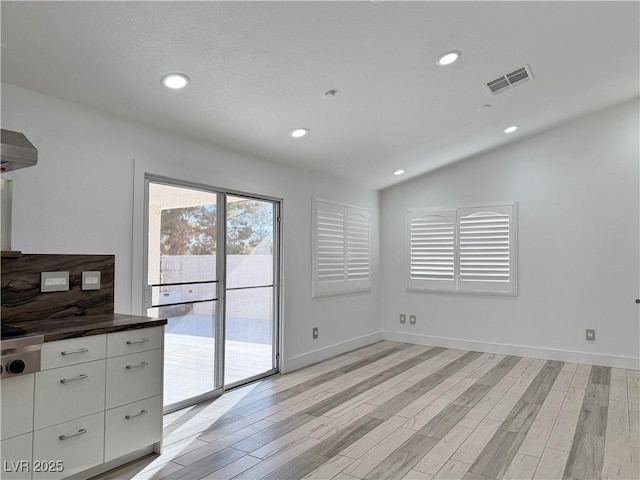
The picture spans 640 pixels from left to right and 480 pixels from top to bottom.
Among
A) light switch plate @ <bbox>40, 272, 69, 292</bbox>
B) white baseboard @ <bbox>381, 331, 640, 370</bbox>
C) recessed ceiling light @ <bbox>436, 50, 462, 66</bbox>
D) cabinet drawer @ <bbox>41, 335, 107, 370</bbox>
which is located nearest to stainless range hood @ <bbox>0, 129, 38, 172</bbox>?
light switch plate @ <bbox>40, 272, 69, 292</bbox>

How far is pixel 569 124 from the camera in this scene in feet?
Result: 17.1

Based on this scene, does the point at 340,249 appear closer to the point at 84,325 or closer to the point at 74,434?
the point at 84,325

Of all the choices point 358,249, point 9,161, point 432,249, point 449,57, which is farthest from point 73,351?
point 432,249

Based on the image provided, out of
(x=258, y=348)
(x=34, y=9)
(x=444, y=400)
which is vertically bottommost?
(x=444, y=400)

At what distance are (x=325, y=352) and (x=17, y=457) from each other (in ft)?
11.6

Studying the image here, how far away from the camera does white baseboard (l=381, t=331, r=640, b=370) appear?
15.9 feet

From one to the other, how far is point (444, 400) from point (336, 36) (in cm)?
309

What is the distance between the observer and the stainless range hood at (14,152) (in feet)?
6.95

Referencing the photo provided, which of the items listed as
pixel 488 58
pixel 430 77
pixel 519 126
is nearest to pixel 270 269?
pixel 430 77

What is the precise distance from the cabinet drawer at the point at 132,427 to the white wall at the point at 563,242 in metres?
4.30

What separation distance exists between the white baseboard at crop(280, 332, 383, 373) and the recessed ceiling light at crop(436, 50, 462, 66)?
10.7 feet

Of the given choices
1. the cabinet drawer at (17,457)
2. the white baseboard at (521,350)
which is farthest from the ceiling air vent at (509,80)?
the cabinet drawer at (17,457)

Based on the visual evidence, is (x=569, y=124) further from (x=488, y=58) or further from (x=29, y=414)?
(x=29, y=414)

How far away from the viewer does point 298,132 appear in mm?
3910
